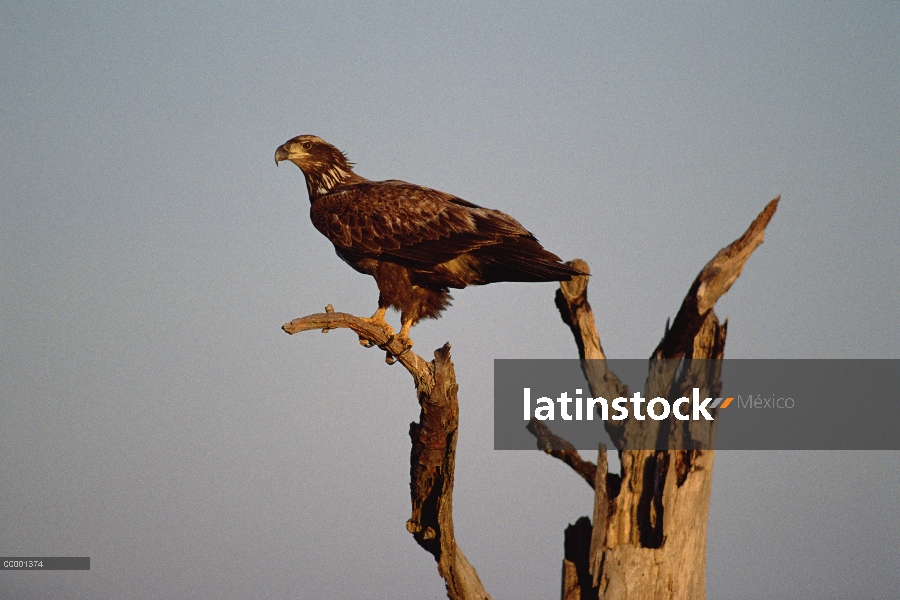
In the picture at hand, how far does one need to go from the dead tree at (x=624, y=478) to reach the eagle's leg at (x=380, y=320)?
60mm

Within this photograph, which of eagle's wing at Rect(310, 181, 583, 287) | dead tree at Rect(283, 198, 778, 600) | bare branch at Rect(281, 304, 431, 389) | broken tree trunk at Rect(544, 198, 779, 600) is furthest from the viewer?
broken tree trunk at Rect(544, 198, 779, 600)

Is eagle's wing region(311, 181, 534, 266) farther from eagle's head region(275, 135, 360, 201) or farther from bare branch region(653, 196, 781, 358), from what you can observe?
bare branch region(653, 196, 781, 358)

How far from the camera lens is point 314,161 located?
32.3 ft

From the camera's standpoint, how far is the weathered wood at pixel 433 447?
27.5 feet

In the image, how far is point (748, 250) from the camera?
930 cm

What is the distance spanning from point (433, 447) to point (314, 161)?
11.4 feet

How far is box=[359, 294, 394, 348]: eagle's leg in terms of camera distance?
29.1 feet

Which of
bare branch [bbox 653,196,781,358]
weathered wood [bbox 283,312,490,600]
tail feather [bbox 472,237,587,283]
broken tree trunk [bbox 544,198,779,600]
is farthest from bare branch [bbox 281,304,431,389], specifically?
bare branch [bbox 653,196,781,358]

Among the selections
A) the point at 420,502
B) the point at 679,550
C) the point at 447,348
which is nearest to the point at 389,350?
the point at 447,348

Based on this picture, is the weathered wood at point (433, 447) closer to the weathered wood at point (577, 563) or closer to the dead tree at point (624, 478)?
the dead tree at point (624, 478)

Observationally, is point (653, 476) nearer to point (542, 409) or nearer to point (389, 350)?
point (542, 409)

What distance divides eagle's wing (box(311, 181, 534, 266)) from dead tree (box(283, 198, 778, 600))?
2.68ft

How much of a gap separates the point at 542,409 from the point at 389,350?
91.5 inches

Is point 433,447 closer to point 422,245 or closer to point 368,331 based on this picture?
point 368,331
